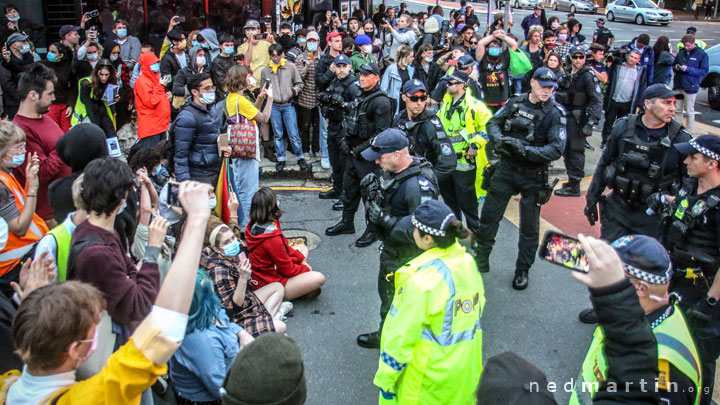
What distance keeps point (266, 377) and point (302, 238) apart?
5.08m

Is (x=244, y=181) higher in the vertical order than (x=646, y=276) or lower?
lower

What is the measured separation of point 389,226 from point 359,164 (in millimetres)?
2433

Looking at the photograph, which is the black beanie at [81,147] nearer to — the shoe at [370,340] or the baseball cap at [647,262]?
the shoe at [370,340]

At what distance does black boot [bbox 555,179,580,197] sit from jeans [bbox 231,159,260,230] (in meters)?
4.53

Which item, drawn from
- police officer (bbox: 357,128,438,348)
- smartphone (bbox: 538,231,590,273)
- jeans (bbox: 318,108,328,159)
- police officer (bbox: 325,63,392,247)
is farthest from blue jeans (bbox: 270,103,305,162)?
smartphone (bbox: 538,231,590,273)

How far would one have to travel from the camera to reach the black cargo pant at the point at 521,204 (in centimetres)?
593

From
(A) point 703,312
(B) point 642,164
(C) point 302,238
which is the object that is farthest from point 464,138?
(A) point 703,312

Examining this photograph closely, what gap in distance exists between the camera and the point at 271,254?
213 inches

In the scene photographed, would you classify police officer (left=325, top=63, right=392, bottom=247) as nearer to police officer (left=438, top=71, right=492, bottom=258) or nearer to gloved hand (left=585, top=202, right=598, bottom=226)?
police officer (left=438, top=71, right=492, bottom=258)

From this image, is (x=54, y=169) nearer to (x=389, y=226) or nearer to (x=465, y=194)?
(x=389, y=226)

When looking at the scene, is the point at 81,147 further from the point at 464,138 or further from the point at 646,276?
the point at 464,138

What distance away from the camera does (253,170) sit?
22.9 feet

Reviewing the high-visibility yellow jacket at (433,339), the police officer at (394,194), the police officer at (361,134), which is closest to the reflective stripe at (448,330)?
the high-visibility yellow jacket at (433,339)

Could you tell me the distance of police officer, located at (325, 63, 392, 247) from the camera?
7113 mm
